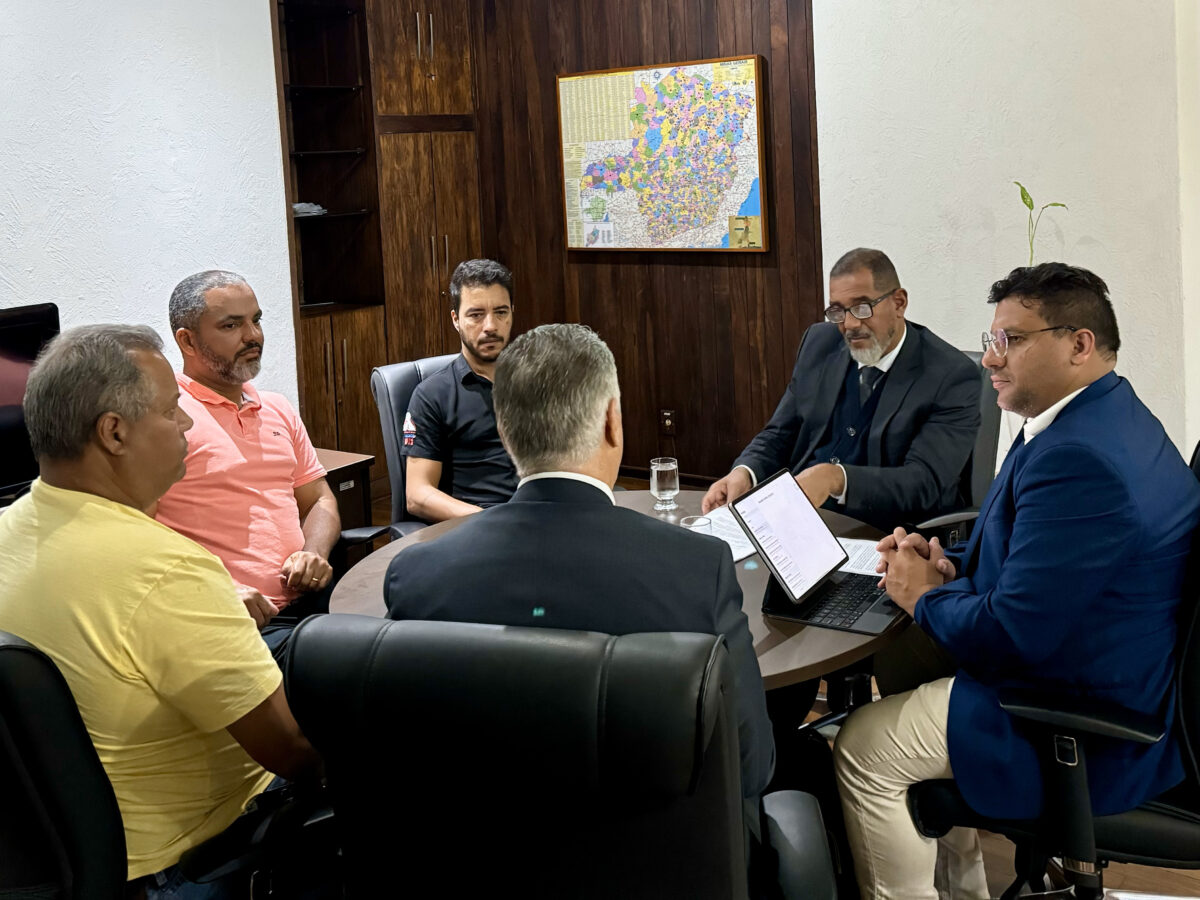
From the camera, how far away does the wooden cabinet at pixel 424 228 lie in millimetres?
5895

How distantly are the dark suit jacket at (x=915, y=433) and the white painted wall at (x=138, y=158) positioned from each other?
2281 mm

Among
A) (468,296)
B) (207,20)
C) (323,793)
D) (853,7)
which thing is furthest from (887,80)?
(323,793)

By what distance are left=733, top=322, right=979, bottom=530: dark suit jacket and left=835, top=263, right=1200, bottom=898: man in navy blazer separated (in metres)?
0.82

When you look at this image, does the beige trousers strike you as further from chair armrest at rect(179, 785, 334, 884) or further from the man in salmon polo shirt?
the man in salmon polo shirt

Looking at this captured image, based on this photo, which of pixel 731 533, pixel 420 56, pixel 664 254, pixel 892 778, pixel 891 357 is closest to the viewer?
pixel 892 778

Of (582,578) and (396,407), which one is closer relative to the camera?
(582,578)

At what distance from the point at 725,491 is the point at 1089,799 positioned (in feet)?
4.02

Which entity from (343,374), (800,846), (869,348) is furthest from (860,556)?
(343,374)

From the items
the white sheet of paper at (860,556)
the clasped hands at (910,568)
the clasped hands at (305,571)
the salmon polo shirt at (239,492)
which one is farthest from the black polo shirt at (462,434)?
the clasped hands at (910,568)

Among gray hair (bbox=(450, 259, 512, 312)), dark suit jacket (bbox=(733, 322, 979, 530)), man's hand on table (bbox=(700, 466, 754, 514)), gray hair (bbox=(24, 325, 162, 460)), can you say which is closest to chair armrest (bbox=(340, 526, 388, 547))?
gray hair (bbox=(450, 259, 512, 312))

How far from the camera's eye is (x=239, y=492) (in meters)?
2.91

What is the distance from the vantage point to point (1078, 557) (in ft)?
6.18

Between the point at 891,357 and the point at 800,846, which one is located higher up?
the point at 891,357

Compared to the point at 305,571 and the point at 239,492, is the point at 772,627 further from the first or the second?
the point at 239,492
